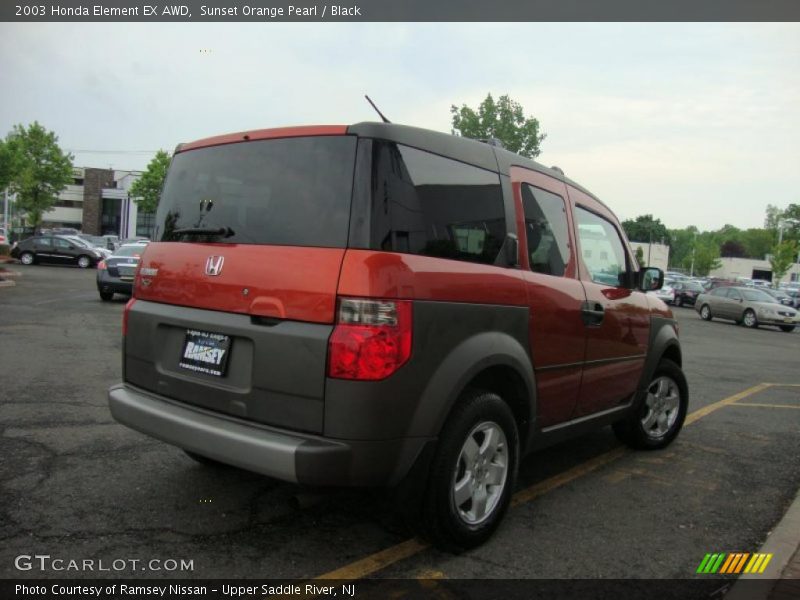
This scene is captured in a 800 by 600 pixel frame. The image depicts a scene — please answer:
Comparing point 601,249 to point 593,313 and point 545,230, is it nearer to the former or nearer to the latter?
point 593,313

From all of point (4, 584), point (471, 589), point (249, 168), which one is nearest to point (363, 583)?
point (471, 589)

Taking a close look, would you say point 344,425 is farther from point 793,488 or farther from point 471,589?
point 793,488

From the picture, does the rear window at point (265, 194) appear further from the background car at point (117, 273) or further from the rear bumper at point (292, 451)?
the background car at point (117, 273)

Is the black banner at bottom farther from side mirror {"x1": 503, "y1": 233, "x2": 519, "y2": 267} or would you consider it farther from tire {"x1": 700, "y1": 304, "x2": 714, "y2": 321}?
tire {"x1": 700, "y1": 304, "x2": 714, "y2": 321}

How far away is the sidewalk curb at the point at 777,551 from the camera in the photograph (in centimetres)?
288

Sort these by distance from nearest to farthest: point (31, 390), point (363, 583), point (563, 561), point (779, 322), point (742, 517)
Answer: point (363, 583) → point (563, 561) → point (742, 517) → point (31, 390) → point (779, 322)

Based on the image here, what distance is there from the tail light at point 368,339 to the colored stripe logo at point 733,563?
77.9 inches

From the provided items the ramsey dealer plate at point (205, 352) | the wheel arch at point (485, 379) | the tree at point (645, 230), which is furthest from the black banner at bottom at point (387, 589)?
the tree at point (645, 230)

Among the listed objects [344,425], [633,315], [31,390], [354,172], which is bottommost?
[31,390]

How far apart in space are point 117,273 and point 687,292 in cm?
2900

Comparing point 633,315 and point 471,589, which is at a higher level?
point 633,315

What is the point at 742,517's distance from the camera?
3.92 m

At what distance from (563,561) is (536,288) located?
1447 mm

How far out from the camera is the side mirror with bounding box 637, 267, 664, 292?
4.96 metres
